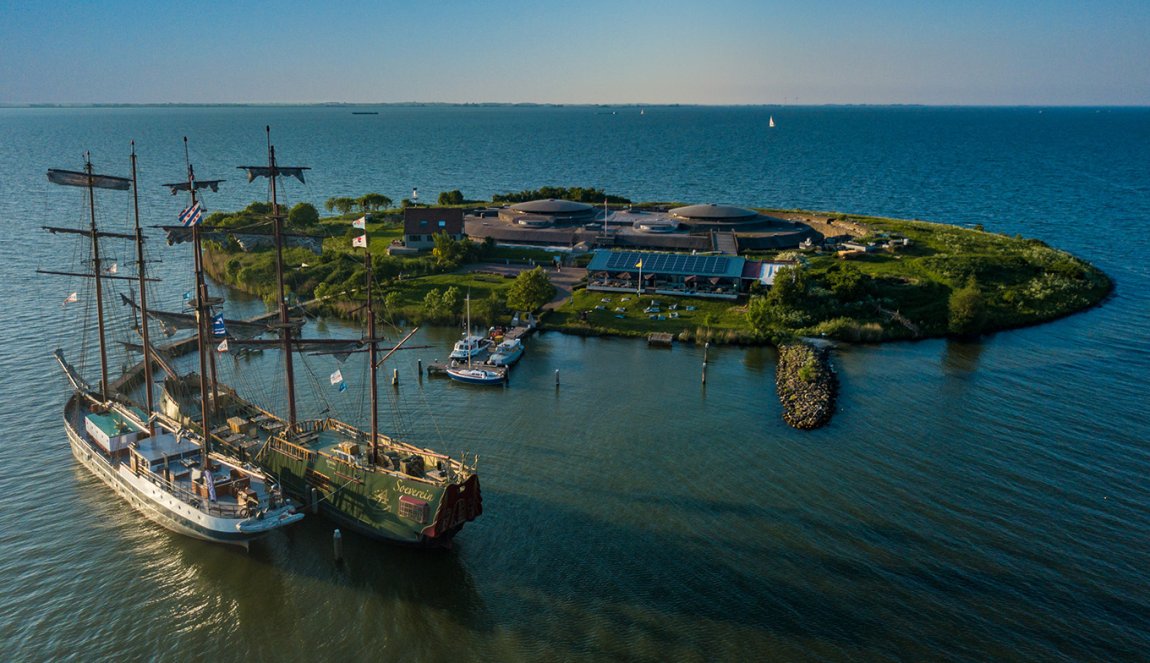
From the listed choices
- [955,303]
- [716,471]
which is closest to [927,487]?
[716,471]

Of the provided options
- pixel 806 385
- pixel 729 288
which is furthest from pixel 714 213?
pixel 806 385

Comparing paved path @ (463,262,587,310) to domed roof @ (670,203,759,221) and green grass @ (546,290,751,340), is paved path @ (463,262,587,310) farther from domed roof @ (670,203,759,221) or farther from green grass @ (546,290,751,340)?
domed roof @ (670,203,759,221)

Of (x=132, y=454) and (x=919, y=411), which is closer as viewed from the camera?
(x=132, y=454)

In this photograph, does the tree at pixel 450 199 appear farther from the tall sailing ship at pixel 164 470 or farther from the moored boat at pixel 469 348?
the tall sailing ship at pixel 164 470

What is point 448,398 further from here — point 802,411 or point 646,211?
point 646,211

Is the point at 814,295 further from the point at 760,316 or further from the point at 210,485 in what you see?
the point at 210,485
